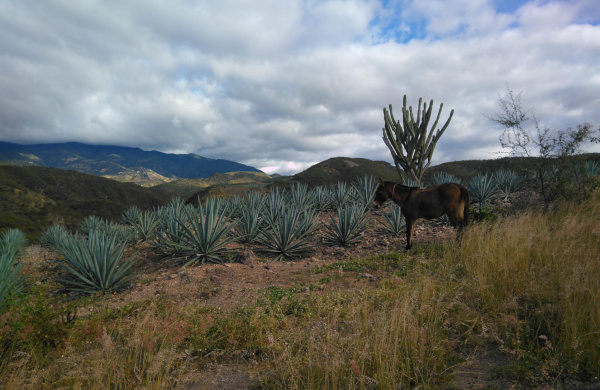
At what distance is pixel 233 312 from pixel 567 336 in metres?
3.33

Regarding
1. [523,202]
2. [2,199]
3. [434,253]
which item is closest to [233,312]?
[434,253]

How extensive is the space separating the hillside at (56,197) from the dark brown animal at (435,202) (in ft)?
72.7

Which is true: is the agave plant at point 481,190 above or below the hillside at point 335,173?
below

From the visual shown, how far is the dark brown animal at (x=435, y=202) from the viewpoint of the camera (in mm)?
5918

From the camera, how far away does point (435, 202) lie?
604 cm

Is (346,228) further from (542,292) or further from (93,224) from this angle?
(93,224)

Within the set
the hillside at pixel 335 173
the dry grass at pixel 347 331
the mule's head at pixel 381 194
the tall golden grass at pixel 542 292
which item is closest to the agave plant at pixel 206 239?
the dry grass at pixel 347 331

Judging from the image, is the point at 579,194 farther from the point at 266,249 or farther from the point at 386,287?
the point at 266,249

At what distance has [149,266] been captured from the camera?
7.38 meters

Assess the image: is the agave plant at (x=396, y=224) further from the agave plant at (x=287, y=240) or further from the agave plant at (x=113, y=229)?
the agave plant at (x=113, y=229)

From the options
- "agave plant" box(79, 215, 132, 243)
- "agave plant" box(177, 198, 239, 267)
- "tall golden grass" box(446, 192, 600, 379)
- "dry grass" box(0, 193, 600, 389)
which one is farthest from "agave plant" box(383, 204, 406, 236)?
"agave plant" box(79, 215, 132, 243)

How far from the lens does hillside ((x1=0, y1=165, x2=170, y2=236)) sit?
21.1 metres

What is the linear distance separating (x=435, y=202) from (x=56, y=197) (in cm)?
4081

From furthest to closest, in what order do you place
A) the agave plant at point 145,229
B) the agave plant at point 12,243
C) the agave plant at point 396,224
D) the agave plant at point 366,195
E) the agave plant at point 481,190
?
1. the agave plant at point 366,195
2. the agave plant at point 145,229
3. the agave plant at point 481,190
4. the agave plant at point 12,243
5. the agave plant at point 396,224
